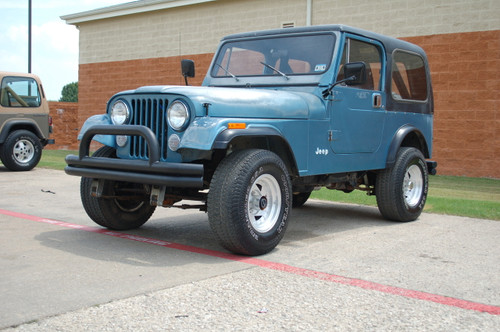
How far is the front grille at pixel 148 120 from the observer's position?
4.98 m

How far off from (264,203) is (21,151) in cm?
946

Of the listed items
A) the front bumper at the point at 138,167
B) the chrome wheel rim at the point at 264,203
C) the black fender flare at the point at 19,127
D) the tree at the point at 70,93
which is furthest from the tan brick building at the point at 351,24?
the tree at the point at 70,93

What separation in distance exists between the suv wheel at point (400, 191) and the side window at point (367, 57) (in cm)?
98

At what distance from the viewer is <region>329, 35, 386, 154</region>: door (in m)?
A: 6.07

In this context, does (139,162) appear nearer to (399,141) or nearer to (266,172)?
(266,172)

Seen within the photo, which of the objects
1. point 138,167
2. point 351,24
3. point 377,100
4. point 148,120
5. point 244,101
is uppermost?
point 351,24

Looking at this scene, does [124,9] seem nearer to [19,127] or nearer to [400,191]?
[19,127]

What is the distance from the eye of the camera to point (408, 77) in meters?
7.36

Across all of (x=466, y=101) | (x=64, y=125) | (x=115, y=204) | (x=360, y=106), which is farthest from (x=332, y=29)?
(x=64, y=125)

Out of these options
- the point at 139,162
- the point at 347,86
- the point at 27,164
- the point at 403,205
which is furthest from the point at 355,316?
the point at 27,164

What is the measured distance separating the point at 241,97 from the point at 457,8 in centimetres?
998

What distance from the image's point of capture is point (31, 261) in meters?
4.63

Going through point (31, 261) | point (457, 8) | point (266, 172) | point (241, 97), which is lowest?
point (31, 261)

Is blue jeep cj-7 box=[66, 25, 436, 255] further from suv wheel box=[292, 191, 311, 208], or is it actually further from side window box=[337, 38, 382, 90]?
suv wheel box=[292, 191, 311, 208]
